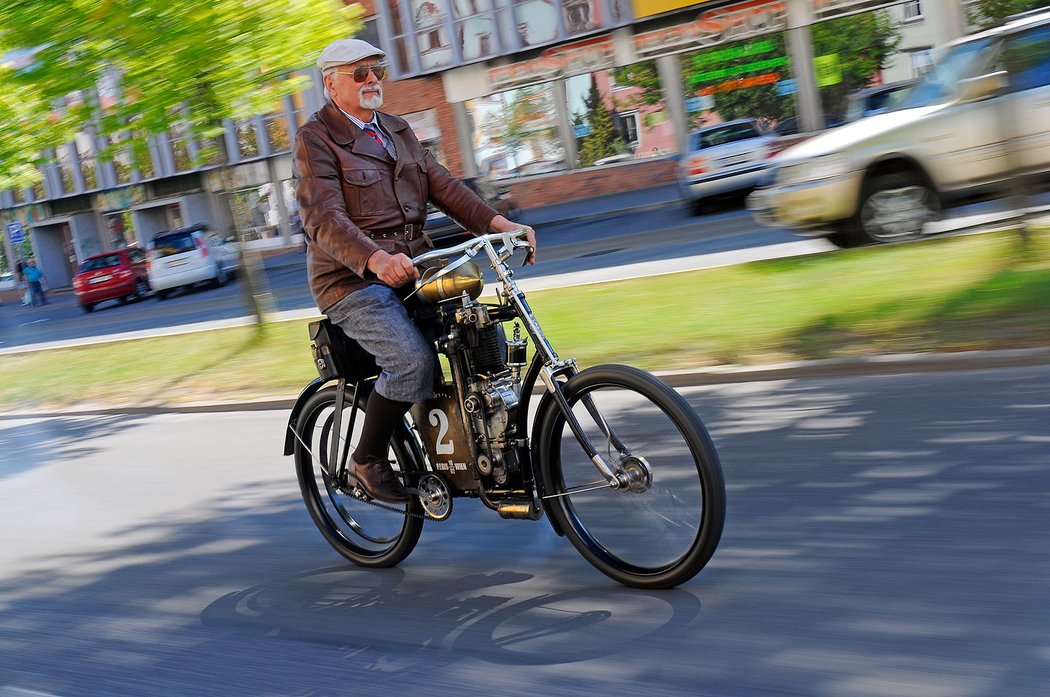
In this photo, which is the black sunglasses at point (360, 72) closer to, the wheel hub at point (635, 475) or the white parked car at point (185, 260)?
the wheel hub at point (635, 475)

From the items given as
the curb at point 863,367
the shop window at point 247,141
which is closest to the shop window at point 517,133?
the shop window at point 247,141

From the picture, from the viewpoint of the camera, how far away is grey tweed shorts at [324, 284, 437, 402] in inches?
181

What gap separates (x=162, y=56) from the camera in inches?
489

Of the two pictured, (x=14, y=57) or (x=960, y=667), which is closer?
(x=960, y=667)

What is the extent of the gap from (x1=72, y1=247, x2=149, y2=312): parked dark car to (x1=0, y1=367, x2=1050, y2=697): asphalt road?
87.5 ft

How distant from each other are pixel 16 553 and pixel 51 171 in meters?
47.5

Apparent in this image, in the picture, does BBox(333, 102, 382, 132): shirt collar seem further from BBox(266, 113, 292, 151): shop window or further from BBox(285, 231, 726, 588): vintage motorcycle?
BBox(266, 113, 292, 151): shop window

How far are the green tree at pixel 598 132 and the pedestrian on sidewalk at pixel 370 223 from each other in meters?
27.8

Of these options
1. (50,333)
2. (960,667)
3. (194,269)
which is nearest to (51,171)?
(194,269)

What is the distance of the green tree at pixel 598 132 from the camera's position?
105 ft

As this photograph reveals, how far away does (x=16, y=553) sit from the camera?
646 cm

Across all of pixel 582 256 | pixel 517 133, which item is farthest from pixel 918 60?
pixel 582 256

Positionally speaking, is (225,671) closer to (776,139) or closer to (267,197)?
(776,139)

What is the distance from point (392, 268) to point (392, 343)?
36 centimetres
